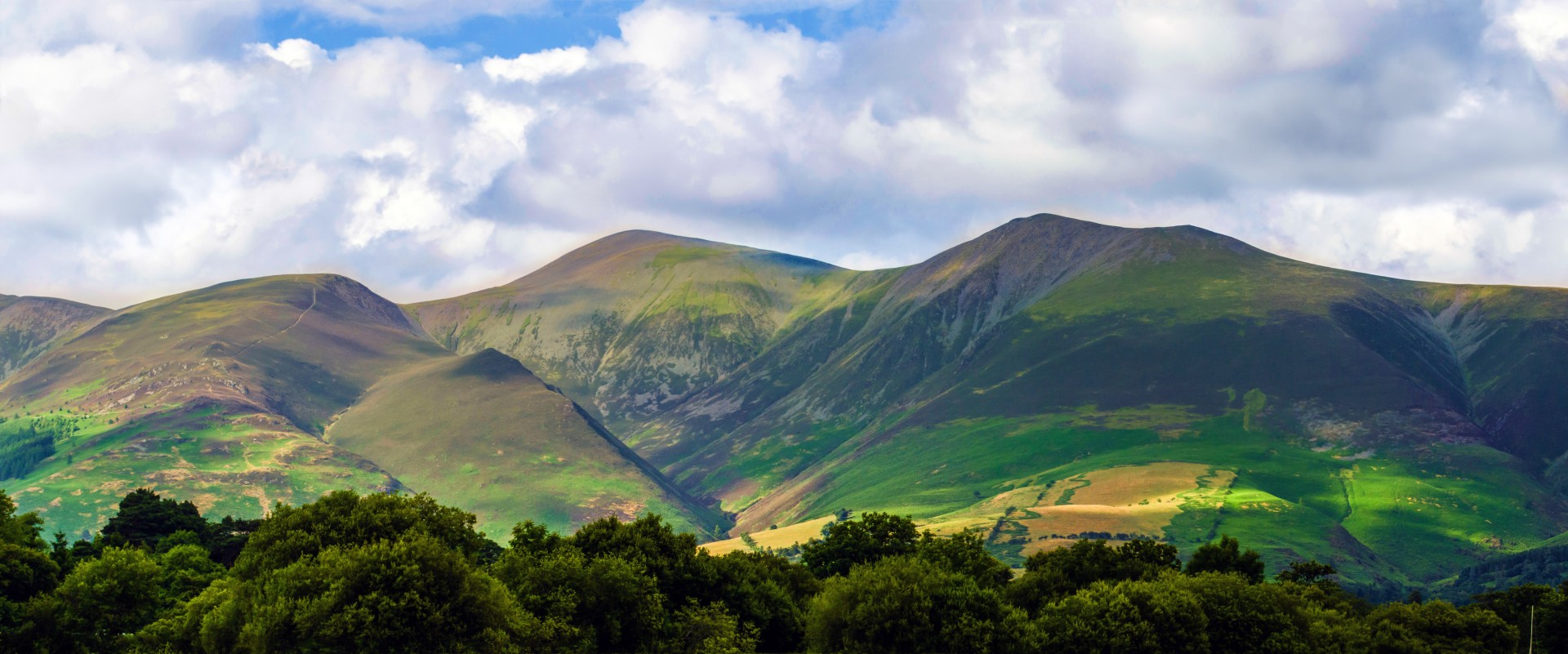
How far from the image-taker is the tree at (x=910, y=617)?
468 feet

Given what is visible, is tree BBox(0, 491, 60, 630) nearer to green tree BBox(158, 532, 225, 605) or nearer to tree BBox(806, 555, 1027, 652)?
green tree BBox(158, 532, 225, 605)

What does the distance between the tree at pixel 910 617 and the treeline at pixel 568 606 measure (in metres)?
0.20

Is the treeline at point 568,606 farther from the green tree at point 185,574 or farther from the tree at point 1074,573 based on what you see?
the tree at point 1074,573

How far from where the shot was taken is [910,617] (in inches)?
5640

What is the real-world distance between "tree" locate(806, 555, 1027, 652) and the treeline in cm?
20

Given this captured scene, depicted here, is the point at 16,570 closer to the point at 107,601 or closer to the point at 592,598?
the point at 107,601

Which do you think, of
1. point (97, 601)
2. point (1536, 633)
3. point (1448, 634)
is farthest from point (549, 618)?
point (1536, 633)

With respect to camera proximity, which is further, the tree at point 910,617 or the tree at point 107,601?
the tree at point 107,601

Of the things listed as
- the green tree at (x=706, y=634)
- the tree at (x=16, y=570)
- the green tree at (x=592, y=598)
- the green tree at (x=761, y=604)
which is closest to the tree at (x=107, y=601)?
the tree at (x=16, y=570)

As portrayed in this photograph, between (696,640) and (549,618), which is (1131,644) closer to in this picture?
(696,640)

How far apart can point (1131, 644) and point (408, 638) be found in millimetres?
72405

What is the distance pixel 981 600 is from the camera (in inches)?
5812

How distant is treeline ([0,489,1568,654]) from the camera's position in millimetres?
120938

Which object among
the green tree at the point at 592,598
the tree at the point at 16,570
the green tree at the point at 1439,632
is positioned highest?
the tree at the point at 16,570
